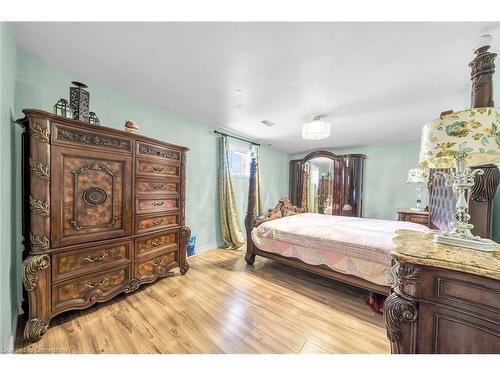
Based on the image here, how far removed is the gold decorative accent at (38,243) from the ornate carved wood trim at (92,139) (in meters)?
0.73

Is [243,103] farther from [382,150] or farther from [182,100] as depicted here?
[382,150]

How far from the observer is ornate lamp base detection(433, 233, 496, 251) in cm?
86

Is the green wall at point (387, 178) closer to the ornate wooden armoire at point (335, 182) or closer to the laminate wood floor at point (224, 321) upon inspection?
the ornate wooden armoire at point (335, 182)

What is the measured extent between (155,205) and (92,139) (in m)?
0.83

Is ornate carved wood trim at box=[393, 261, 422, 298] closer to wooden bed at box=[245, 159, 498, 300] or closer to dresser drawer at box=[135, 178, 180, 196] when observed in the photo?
wooden bed at box=[245, 159, 498, 300]

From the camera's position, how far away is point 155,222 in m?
2.07

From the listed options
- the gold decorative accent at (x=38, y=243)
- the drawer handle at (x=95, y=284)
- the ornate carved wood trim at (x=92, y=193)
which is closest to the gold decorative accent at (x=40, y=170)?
the ornate carved wood trim at (x=92, y=193)

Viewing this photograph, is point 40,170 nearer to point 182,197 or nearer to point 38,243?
point 38,243

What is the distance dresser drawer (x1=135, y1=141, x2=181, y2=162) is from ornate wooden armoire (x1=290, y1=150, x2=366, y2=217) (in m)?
3.76

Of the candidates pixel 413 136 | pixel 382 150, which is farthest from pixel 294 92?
pixel 382 150

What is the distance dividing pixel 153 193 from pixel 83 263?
81 cm

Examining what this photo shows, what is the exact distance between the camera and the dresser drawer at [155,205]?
1.91 m

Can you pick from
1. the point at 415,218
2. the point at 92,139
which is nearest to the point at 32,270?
the point at 92,139

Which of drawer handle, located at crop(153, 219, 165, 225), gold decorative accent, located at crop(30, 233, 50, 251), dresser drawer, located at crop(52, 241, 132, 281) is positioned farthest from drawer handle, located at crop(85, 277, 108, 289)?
drawer handle, located at crop(153, 219, 165, 225)
